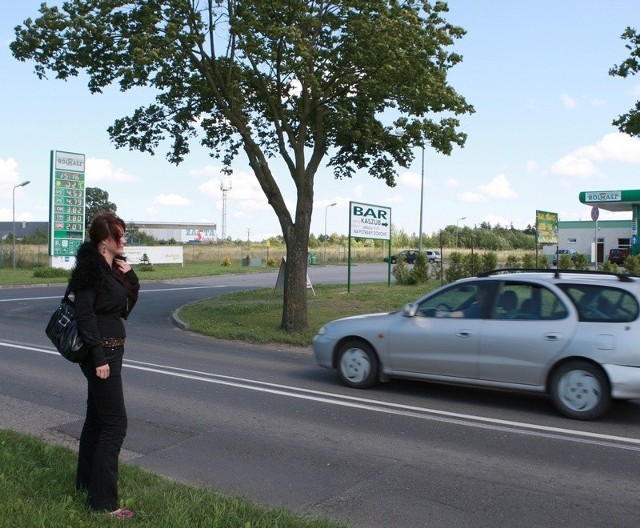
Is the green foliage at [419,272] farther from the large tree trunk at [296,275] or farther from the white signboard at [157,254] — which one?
the white signboard at [157,254]

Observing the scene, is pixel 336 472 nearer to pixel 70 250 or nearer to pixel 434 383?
pixel 434 383

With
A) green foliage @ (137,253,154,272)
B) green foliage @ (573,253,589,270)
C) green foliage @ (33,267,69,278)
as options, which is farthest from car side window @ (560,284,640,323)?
green foliage @ (137,253,154,272)

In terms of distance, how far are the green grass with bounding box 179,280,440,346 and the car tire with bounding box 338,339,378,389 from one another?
5.01 metres

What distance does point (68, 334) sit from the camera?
463 cm

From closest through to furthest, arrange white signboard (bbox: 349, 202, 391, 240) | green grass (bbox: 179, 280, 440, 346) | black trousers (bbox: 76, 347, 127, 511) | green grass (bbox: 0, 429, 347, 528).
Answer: green grass (bbox: 0, 429, 347, 528), black trousers (bbox: 76, 347, 127, 511), green grass (bbox: 179, 280, 440, 346), white signboard (bbox: 349, 202, 391, 240)

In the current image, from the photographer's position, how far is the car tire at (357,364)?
976cm

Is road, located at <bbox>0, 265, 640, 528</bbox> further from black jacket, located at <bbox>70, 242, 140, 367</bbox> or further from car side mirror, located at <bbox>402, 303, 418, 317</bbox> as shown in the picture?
black jacket, located at <bbox>70, 242, 140, 367</bbox>

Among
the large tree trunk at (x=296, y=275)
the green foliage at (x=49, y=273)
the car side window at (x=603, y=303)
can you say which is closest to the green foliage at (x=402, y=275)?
the large tree trunk at (x=296, y=275)

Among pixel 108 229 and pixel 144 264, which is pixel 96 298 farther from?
pixel 144 264

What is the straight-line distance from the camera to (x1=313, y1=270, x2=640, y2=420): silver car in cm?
813

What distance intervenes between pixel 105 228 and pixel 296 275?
11638 mm

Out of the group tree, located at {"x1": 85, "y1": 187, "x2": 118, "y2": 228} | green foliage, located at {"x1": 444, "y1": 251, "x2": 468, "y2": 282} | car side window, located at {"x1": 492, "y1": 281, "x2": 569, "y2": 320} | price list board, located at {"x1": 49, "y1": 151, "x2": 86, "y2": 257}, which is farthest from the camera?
tree, located at {"x1": 85, "y1": 187, "x2": 118, "y2": 228}

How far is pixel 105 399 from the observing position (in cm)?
479

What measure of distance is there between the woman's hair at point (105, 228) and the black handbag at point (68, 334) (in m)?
0.38
